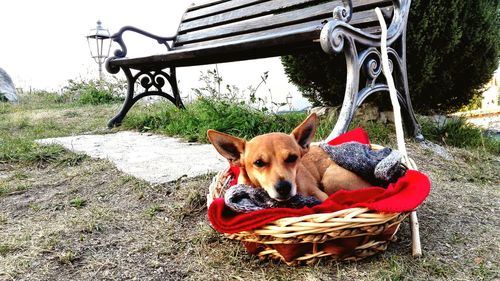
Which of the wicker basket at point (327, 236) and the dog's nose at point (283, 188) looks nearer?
the wicker basket at point (327, 236)

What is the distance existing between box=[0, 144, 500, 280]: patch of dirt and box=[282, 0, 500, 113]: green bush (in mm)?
Result: 1601

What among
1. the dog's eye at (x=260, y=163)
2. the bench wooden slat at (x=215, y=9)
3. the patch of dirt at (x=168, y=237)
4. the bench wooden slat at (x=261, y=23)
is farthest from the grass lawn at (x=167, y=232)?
the bench wooden slat at (x=215, y=9)

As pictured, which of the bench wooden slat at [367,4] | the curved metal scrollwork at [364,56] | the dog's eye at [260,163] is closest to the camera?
the dog's eye at [260,163]

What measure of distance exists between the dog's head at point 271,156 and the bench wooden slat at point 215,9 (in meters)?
3.43

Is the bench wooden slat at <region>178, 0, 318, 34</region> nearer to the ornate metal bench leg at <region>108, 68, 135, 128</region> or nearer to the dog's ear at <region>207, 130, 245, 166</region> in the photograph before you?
the ornate metal bench leg at <region>108, 68, 135, 128</region>

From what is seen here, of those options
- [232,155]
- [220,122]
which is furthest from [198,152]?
[232,155]

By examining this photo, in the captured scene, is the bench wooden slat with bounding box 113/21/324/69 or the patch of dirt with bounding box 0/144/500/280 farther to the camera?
the bench wooden slat with bounding box 113/21/324/69

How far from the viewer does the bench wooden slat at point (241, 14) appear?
16.0 feet

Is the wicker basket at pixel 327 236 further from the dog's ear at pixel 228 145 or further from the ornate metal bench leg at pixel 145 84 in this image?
the ornate metal bench leg at pixel 145 84

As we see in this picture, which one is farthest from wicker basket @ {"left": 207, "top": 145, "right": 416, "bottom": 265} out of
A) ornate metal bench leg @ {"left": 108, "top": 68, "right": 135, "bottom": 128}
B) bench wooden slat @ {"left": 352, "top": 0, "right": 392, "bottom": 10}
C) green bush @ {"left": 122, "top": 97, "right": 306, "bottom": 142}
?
ornate metal bench leg @ {"left": 108, "top": 68, "right": 135, "bottom": 128}

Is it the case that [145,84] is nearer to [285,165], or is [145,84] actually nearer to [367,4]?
[367,4]

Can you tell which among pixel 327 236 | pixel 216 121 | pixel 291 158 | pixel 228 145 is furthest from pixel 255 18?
pixel 327 236

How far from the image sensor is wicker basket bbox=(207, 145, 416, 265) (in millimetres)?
1716

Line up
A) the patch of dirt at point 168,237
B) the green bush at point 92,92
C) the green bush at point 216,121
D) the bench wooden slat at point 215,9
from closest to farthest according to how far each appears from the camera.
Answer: the patch of dirt at point 168,237, the green bush at point 216,121, the bench wooden slat at point 215,9, the green bush at point 92,92
